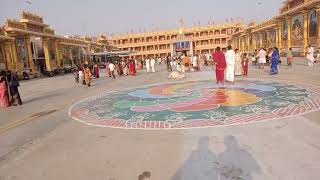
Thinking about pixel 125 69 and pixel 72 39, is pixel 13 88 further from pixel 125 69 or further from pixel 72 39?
pixel 72 39

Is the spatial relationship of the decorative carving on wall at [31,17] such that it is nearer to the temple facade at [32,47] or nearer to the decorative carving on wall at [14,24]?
the temple facade at [32,47]

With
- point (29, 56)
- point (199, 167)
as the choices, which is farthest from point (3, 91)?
point (29, 56)

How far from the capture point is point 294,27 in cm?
3147

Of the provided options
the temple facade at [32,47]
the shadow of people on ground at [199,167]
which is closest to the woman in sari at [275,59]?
the shadow of people on ground at [199,167]

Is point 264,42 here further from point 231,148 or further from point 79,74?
point 231,148

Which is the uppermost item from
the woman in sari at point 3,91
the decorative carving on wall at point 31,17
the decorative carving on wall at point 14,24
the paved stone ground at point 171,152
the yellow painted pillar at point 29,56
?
the decorative carving on wall at point 31,17

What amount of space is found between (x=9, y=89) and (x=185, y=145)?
9780 millimetres

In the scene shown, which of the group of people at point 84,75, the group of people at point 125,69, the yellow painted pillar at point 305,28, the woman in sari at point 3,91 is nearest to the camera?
the woman in sari at point 3,91

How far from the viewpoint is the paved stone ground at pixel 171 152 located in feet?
12.8

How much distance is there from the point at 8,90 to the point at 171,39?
74.5 m

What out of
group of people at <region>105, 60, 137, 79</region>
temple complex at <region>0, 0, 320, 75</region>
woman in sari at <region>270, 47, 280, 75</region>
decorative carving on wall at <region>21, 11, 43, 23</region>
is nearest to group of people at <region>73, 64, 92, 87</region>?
group of people at <region>105, 60, 137, 79</region>

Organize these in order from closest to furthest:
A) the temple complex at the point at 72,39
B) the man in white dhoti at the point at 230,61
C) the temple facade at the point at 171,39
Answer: the man in white dhoti at the point at 230,61
the temple complex at the point at 72,39
the temple facade at the point at 171,39

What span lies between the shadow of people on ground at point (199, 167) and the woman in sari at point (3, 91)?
9.87m

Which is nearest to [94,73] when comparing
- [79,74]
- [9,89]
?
[79,74]
